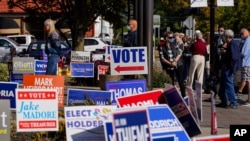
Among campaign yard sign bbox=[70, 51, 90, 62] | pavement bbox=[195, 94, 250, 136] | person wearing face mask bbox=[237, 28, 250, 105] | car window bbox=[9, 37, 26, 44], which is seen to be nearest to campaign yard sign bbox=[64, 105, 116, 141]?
pavement bbox=[195, 94, 250, 136]

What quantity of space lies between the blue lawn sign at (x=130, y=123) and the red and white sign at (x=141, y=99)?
1569mm

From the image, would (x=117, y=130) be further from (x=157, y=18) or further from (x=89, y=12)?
(x=157, y=18)

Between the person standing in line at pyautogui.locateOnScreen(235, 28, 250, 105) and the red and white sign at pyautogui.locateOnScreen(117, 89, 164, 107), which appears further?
the person standing in line at pyautogui.locateOnScreen(235, 28, 250, 105)

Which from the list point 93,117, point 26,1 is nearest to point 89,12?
point 26,1

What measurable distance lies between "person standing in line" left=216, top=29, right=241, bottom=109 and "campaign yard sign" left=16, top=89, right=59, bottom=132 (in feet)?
22.8

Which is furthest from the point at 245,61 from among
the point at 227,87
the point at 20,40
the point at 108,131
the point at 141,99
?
the point at 20,40

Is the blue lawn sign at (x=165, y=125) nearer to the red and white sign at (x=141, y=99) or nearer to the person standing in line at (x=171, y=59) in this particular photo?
the red and white sign at (x=141, y=99)

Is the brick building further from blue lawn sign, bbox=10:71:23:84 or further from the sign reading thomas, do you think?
the sign reading thomas

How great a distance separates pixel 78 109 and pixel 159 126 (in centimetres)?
105

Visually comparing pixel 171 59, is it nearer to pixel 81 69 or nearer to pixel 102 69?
pixel 102 69

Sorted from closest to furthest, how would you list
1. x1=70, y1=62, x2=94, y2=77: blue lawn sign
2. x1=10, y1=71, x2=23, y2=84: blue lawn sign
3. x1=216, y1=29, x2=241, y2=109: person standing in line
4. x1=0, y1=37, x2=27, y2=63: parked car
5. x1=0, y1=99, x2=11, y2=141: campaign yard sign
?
1. x1=0, y1=99, x2=11, y2=141: campaign yard sign
2. x1=216, y1=29, x2=241, y2=109: person standing in line
3. x1=10, y1=71, x2=23, y2=84: blue lawn sign
4. x1=70, y1=62, x2=94, y2=77: blue lawn sign
5. x1=0, y1=37, x2=27, y2=63: parked car

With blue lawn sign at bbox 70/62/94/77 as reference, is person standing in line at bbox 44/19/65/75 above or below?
above

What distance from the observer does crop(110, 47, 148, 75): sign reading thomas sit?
11.0 m

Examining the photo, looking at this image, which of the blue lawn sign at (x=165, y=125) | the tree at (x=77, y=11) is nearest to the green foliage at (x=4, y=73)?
the blue lawn sign at (x=165, y=125)
